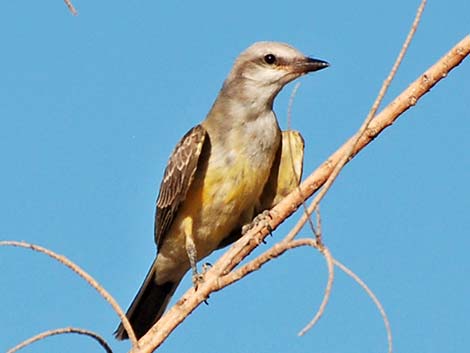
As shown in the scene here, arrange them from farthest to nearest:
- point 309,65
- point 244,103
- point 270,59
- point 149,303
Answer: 1. point 149,303
2. point 244,103
3. point 270,59
4. point 309,65

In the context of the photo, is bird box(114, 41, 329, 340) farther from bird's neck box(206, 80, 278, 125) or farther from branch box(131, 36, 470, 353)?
branch box(131, 36, 470, 353)

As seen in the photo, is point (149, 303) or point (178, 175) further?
point (149, 303)

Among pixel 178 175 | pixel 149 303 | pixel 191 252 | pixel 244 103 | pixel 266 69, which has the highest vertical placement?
pixel 266 69

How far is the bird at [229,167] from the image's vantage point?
7.32 m

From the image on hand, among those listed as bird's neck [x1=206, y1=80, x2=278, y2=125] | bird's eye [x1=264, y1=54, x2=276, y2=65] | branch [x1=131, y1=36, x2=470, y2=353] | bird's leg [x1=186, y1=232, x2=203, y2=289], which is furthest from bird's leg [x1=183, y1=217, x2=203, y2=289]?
branch [x1=131, y1=36, x2=470, y2=353]

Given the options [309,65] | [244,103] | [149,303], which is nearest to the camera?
[309,65]

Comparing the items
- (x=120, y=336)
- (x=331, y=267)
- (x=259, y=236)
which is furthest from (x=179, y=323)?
(x=120, y=336)

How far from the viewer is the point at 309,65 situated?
23.3ft

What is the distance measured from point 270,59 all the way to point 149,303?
7.20ft

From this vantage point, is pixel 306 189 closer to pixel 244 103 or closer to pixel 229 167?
pixel 229 167

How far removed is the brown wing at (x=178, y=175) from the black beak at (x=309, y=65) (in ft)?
3.04

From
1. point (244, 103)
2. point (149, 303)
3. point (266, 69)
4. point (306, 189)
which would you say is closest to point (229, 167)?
point (244, 103)

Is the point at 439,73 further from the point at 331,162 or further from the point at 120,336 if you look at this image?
the point at 120,336

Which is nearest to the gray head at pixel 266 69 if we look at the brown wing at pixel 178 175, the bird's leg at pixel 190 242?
the brown wing at pixel 178 175
